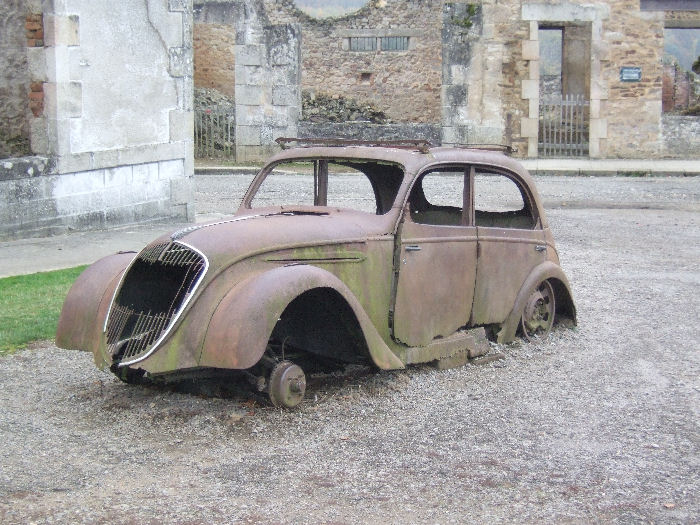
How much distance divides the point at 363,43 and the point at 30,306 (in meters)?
29.0

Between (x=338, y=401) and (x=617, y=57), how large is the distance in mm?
20553

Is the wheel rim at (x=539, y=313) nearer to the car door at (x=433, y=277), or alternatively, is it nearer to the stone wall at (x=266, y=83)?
the car door at (x=433, y=277)

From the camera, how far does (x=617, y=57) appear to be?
2467 cm

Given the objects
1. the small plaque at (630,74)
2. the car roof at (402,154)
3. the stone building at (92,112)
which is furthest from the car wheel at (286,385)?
the small plaque at (630,74)

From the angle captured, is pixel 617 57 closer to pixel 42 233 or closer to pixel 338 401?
pixel 42 233

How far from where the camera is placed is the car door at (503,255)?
7.10 metres

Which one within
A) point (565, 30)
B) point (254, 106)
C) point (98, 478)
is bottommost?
point (98, 478)

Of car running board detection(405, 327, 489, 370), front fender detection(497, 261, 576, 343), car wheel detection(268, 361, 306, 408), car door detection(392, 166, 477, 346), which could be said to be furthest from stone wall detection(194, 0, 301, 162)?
car wheel detection(268, 361, 306, 408)

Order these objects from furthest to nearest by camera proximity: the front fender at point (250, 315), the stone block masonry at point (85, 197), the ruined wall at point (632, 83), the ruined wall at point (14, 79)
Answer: the ruined wall at point (632, 83)
the ruined wall at point (14, 79)
the stone block masonry at point (85, 197)
the front fender at point (250, 315)

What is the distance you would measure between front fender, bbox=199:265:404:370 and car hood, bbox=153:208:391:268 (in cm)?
19

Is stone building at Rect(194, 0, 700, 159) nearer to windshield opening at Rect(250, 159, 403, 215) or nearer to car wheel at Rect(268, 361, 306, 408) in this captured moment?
windshield opening at Rect(250, 159, 403, 215)

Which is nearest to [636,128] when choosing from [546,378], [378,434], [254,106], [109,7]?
[254,106]

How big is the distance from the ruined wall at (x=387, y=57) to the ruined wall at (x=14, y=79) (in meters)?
24.1

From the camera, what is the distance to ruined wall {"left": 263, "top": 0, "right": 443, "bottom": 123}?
36312 millimetres
